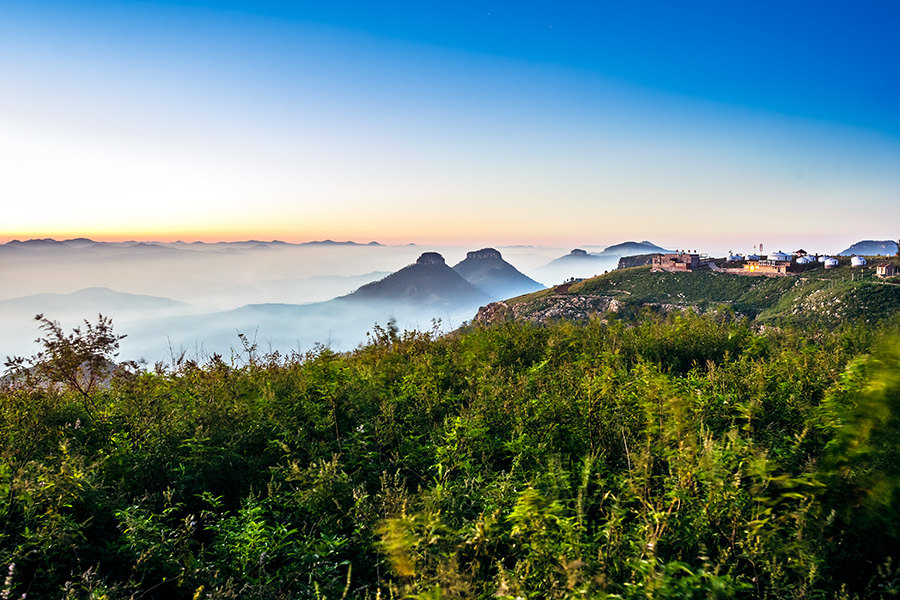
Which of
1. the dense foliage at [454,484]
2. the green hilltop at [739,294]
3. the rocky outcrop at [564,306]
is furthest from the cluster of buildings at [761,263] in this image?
the dense foliage at [454,484]

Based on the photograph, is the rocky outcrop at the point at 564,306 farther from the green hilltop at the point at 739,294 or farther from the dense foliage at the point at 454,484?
the dense foliage at the point at 454,484

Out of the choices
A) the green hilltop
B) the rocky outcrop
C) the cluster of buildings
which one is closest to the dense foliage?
the green hilltop

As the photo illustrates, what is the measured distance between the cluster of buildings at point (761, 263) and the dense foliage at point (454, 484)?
99.6 meters

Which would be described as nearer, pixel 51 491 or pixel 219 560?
pixel 219 560

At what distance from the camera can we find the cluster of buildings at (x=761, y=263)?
86.9m

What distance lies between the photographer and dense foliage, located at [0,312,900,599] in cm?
269

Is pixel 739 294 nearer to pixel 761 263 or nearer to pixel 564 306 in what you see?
pixel 761 263

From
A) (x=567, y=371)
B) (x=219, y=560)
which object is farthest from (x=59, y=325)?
(x=567, y=371)

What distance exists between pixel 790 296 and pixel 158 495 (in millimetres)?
91845

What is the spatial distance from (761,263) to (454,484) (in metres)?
115

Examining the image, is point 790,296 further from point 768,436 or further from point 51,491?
point 51,491

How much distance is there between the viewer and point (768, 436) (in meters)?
4.70

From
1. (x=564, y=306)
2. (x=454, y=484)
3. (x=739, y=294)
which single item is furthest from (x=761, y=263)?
(x=454, y=484)

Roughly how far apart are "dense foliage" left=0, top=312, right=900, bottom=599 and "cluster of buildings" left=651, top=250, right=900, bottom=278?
327ft
